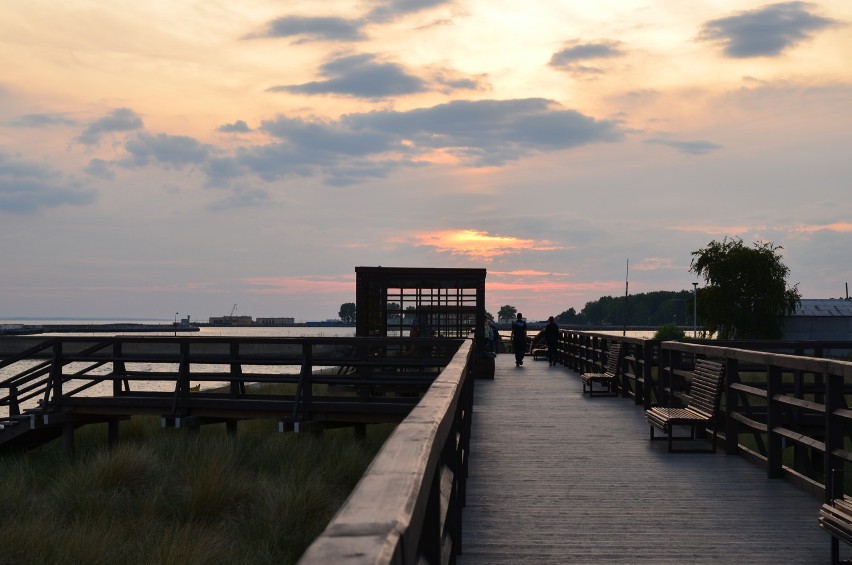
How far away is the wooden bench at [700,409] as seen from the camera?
9.74m

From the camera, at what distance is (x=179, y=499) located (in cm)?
1311

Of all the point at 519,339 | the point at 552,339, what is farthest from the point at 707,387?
the point at 552,339

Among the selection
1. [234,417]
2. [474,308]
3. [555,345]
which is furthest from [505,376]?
[234,417]

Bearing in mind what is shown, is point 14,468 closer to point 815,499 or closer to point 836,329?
point 815,499

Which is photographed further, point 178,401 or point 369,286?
point 369,286

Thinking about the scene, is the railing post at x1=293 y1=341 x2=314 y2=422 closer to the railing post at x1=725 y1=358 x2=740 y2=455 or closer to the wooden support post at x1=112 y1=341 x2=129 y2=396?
the wooden support post at x1=112 y1=341 x2=129 y2=396

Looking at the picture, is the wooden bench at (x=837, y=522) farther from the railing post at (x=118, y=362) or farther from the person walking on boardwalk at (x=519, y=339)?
the person walking on boardwalk at (x=519, y=339)

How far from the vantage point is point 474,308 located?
26.2 metres

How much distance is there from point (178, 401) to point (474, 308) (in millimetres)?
12043

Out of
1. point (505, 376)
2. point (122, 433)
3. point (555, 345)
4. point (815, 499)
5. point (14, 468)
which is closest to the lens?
point (815, 499)

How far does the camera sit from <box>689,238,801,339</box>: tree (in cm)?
6053

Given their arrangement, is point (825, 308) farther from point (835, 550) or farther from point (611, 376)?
point (835, 550)

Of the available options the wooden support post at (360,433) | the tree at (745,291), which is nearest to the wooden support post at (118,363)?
the wooden support post at (360,433)

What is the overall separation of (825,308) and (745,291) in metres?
13.0
